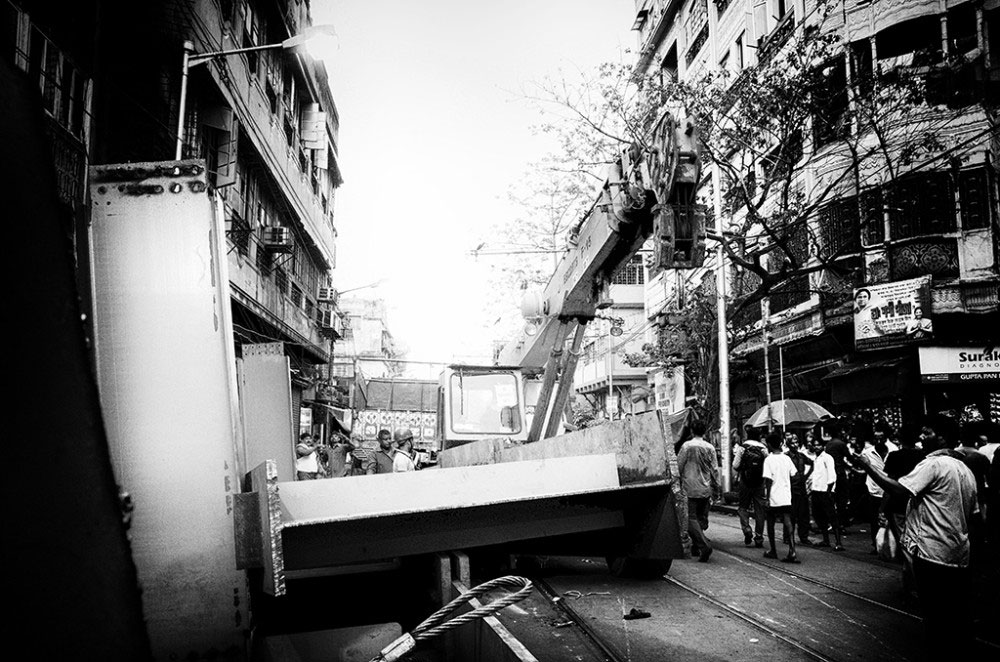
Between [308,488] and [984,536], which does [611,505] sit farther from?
[984,536]

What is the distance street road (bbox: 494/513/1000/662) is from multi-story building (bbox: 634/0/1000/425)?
8.42 metres

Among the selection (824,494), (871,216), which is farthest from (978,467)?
(871,216)

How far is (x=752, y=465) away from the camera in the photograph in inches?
410

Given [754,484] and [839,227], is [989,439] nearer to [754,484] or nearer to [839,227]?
[754,484]

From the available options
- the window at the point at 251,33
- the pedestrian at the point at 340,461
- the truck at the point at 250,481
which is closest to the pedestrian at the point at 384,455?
the pedestrian at the point at 340,461

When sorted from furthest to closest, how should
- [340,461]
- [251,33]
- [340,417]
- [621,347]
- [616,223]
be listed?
1. [621,347]
2. [340,417]
3. [251,33]
4. [340,461]
5. [616,223]

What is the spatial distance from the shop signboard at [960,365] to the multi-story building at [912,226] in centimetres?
2

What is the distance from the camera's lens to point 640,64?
3334cm

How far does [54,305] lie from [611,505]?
169 inches

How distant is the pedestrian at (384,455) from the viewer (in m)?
10.3

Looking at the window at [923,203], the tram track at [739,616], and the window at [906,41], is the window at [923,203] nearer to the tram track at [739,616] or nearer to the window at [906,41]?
the window at [906,41]

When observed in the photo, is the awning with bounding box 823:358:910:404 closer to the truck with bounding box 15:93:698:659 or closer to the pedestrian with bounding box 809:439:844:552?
the pedestrian with bounding box 809:439:844:552

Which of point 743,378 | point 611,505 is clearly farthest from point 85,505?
point 743,378

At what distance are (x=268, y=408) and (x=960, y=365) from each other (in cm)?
1571
